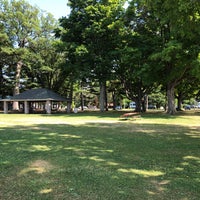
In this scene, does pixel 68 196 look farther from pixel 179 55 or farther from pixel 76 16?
pixel 76 16

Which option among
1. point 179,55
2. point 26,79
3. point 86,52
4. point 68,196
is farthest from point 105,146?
point 26,79

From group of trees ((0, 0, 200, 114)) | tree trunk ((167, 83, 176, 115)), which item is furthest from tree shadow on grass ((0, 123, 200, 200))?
tree trunk ((167, 83, 176, 115))

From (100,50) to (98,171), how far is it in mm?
30897

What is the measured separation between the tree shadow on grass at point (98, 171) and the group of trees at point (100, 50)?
15033mm

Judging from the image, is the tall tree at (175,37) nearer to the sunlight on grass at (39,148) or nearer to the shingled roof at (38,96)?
the sunlight on grass at (39,148)

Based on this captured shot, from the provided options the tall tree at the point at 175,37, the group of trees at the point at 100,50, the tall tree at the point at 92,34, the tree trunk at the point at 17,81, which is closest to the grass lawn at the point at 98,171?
the tall tree at the point at 175,37

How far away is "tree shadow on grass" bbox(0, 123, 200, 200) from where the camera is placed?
4566 millimetres

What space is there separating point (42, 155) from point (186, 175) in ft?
12.8

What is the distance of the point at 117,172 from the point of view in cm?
580

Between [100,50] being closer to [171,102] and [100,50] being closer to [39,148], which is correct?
[171,102]

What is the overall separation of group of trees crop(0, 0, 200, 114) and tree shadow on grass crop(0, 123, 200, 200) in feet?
49.3

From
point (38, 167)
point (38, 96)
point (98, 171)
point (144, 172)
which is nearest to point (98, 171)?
point (98, 171)

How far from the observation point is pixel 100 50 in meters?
35.6

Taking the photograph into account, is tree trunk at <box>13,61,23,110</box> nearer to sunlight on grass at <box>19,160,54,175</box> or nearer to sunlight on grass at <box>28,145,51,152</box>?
sunlight on grass at <box>28,145,51,152</box>
